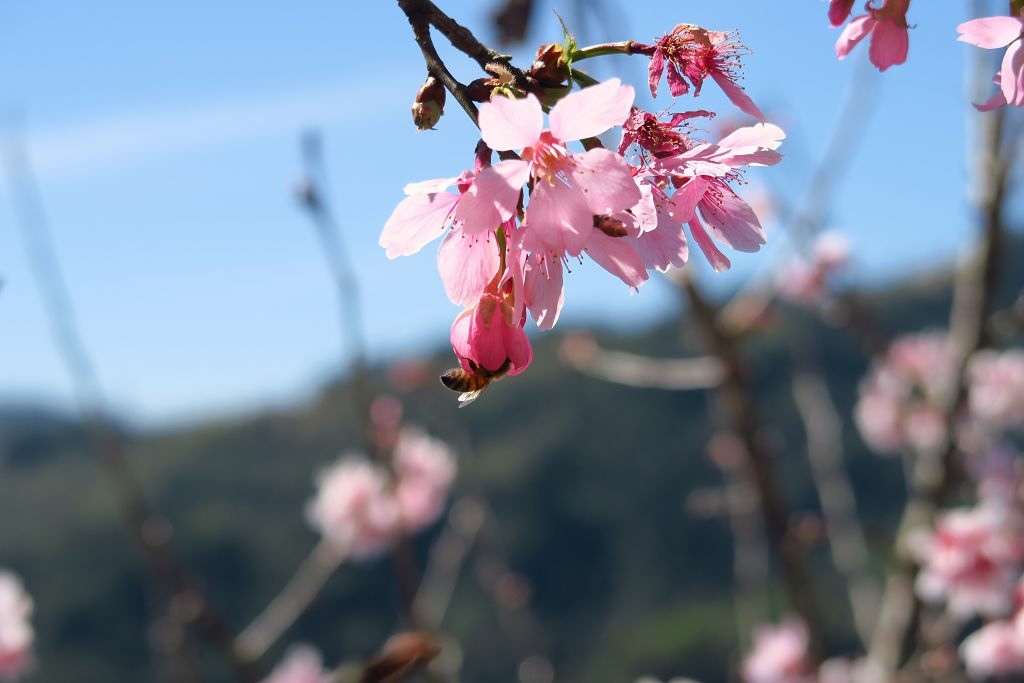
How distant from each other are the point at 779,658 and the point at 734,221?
2.32 metres

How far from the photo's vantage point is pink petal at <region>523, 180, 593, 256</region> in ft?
1.46

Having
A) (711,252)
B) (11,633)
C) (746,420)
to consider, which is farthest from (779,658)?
(711,252)

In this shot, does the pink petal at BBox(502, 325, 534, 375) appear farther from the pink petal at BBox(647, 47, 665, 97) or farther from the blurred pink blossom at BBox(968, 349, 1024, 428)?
the blurred pink blossom at BBox(968, 349, 1024, 428)

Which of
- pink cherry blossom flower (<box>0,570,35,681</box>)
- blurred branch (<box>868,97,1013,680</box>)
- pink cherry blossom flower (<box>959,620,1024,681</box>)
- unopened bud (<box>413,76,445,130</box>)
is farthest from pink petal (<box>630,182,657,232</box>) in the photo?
pink cherry blossom flower (<box>0,570,35,681</box>)

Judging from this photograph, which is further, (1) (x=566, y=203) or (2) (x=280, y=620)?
(2) (x=280, y=620)

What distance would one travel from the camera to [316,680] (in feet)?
9.06

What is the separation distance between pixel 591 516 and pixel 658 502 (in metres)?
1.55

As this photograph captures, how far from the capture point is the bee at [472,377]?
462mm

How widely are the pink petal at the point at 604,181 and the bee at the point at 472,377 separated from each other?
0.29 feet

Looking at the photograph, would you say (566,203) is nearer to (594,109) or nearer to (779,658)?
(594,109)

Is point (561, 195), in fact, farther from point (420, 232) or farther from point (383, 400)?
point (383, 400)

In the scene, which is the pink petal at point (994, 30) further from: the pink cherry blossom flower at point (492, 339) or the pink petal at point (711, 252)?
the pink cherry blossom flower at point (492, 339)

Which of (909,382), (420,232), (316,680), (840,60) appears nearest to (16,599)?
(316,680)

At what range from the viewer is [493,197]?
1.42 ft
